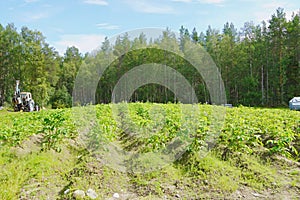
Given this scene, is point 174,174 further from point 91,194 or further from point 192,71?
point 192,71

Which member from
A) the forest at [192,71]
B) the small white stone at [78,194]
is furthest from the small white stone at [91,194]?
the forest at [192,71]

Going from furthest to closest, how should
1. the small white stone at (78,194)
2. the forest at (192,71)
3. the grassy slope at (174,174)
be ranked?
the forest at (192,71) → the grassy slope at (174,174) → the small white stone at (78,194)

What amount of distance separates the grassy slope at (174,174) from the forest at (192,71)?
75.7ft

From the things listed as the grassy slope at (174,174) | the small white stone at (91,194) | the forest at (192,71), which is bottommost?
the small white stone at (91,194)

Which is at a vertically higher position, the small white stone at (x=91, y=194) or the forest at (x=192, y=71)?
the forest at (x=192, y=71)

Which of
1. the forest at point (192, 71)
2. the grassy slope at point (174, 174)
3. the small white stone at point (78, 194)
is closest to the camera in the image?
the small white stone at point (78, 194)

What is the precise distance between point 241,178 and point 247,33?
130 feet

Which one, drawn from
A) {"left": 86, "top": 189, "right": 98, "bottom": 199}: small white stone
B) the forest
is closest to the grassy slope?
{"left": 86, "top": 189, "right": 98, "bottom": 199}: small white stone

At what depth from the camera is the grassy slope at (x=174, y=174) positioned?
5.25 metres

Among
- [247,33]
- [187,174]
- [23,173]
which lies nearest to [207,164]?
[187,174]

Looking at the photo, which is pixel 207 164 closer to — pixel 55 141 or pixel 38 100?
pixel 55 141

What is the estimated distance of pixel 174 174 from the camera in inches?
230

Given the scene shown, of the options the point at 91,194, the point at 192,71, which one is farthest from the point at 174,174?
the point at 192,71

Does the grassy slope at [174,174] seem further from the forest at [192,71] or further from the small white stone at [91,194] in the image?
the forest at [192,71]
